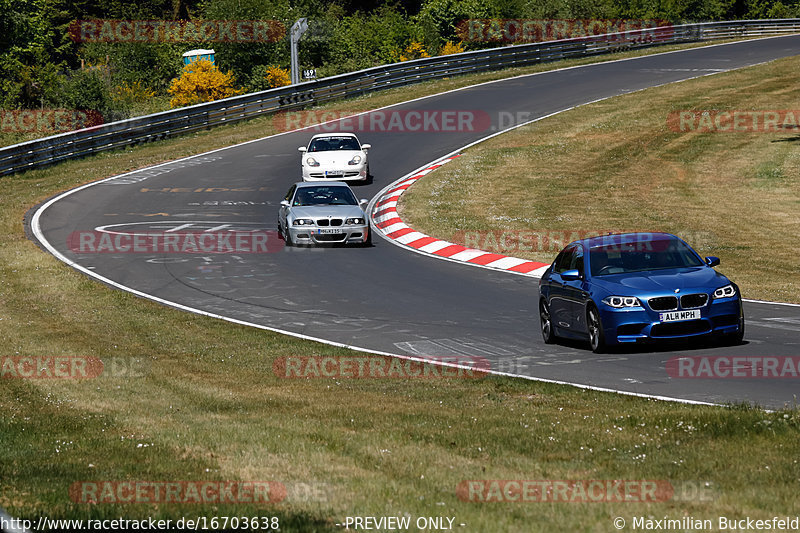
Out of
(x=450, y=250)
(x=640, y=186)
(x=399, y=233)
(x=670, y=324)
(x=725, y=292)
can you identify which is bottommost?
(x=399, y=233)

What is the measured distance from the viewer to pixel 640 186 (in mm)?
32562

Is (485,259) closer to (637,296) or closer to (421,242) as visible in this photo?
(421,242)

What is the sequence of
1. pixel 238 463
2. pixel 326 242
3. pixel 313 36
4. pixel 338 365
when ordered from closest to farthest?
pixel 238 463 → pixel 338 365 → pixel 326 242 → pixel 313 36

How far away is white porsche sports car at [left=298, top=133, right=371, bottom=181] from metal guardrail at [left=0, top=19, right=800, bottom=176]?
11.3 m

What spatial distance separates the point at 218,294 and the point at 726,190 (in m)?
17.5

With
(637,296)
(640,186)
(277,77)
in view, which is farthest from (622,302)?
(277,77)

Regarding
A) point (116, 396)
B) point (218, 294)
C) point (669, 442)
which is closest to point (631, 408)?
point (669, 442)

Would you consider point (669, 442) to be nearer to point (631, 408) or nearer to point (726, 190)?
point (631, 408)

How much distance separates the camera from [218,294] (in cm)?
2070

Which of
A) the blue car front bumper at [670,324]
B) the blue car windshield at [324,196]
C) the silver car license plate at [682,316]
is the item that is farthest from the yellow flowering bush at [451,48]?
the silver car license plate at [682,316]

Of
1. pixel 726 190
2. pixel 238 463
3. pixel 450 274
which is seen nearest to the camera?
pixel 238 463

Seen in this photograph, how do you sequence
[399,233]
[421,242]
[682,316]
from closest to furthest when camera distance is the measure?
[682,316], [421,242], [399,233]

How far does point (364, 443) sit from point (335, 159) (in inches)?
1011

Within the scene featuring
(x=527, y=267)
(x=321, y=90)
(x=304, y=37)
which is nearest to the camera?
(x=527, y=267)
